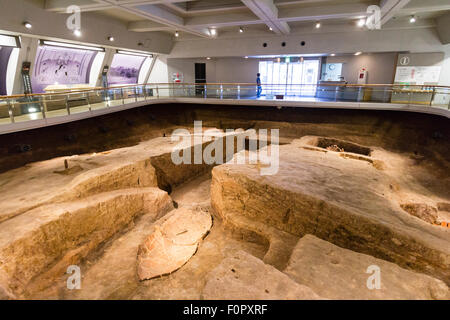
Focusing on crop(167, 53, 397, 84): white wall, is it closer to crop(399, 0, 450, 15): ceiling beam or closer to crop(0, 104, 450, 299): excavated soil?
crop(0, 104, 450, 299): excavated soil

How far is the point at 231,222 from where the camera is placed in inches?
266

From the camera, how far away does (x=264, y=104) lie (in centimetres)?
1405

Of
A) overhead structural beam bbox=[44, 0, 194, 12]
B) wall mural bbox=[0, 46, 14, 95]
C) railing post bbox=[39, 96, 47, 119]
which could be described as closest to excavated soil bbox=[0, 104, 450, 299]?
railing post bbox=[39, 96, 47, 119]

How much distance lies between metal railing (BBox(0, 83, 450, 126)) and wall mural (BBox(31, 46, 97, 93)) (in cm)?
291

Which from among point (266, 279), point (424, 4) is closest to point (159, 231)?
point (266, 279)

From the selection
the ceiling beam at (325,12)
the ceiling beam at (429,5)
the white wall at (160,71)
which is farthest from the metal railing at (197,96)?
the white wall at (160,71)

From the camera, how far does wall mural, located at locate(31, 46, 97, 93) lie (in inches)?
519

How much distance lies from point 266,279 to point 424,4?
9.95m

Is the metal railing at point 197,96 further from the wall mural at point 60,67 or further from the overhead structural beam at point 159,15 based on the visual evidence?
the overhead structural beam at point 159,15

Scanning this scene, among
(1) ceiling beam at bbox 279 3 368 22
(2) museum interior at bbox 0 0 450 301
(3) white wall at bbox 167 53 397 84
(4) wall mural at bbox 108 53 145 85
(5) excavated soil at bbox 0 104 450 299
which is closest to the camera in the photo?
(5) excavated soil at bbox 0 104 450 299

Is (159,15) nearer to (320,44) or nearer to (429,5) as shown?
(320,44)

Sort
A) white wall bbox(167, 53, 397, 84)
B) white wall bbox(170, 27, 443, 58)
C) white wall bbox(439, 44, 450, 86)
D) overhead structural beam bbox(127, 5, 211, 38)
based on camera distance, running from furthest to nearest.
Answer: white wall bbox(167, 53, 397, 84), white wall bbox(170, 27, 443, 58), white wall bbox(439, 44, 450, 86), overhead structural beam bbox(127, 5, 211, 38)

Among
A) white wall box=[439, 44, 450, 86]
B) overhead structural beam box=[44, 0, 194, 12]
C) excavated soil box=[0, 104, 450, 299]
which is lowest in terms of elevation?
excavated soil box=[0, 104, 450, 299]

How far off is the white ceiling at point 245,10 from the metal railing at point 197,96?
111 inches
